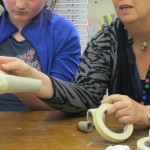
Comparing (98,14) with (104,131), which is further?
(98,14)

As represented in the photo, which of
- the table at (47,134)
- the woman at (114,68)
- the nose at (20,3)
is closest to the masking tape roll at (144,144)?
the table at (47,134)

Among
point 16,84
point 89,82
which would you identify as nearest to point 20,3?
point 89,82

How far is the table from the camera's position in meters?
0.75

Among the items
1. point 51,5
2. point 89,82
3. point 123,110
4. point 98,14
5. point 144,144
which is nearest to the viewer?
point 144,144

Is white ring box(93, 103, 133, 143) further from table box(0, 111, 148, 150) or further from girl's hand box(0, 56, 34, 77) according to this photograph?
girl's hand box(0, 56, 34, 77)

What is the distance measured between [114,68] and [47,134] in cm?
38

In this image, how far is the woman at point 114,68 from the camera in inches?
38.4

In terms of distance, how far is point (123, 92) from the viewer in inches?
43.8

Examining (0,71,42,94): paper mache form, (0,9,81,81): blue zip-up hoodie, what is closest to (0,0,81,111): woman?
(0,9,81,81): blue zip-up hoodie

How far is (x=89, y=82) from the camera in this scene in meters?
1.05

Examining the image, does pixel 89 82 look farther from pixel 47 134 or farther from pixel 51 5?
pixel 51 5

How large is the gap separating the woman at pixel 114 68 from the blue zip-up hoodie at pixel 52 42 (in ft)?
0.56

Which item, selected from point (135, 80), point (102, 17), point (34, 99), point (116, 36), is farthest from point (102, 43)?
point (102, 17)

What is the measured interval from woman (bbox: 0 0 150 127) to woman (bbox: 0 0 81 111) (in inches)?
6.9
